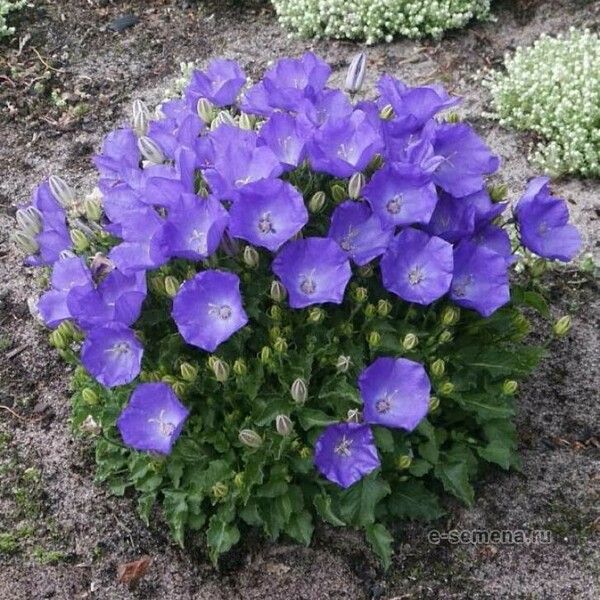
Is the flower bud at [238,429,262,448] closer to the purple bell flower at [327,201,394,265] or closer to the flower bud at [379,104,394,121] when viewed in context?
the purple bell flower at [327,201,394,265]

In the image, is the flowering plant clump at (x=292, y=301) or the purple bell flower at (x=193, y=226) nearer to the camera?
the purple bell flower at (x=193, y=226)

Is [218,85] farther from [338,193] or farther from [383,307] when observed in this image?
[383,307]

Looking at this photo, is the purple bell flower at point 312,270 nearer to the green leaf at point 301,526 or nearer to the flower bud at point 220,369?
the flower bud at point 220,369

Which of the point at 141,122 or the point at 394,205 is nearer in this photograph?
the point at 394,205

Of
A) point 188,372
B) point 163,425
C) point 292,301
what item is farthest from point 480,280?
point 163,425

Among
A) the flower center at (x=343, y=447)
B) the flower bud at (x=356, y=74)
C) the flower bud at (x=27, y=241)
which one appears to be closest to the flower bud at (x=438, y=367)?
the flower center at (x=343, y=447)

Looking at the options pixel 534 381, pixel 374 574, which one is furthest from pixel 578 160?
pixel 374 574

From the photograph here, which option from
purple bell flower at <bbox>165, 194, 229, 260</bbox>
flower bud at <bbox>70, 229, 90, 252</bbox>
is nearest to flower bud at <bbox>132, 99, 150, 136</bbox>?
flower bud at <bbox>70, 229, 90, 252</bbox>
